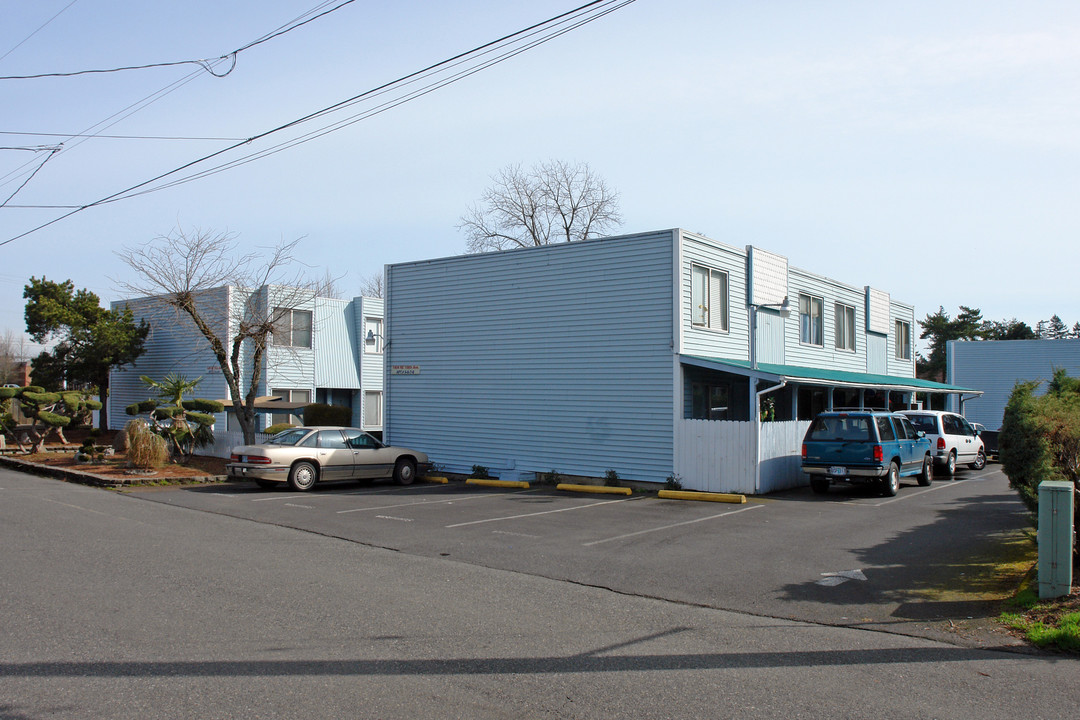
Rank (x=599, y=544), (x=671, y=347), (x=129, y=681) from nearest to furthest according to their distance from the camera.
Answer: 1. (x=129, y=681)
2. (x=599, y=544)
3. (x=671, y=347)

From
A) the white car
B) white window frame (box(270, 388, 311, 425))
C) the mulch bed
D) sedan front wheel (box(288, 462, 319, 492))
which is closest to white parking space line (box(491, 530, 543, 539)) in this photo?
sedan front wheel (box(288, 462, 319, 492))

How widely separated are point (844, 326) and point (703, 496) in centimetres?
1365

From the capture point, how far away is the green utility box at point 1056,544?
7562 mm

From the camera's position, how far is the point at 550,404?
1989 centimetres

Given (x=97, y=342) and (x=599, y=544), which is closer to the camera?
(x=599, y=544)

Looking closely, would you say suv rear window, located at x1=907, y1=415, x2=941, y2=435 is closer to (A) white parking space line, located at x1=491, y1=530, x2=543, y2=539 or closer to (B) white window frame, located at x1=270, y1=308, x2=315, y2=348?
(A) white parking space line, located at x1=491, y1=530, x2=543, y2=539

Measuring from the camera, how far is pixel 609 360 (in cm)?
1895

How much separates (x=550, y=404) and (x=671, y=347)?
3.55m

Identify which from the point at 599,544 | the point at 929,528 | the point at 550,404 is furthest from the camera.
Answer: the point at 550,404

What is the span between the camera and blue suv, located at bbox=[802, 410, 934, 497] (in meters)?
16.8

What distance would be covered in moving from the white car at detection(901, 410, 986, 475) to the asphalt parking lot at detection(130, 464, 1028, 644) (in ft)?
8.72

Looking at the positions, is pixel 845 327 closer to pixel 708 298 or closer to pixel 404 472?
pixel 708 298

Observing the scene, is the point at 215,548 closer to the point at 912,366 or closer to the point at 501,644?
the point at 501,644

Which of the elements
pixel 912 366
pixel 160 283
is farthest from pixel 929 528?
pixel 912 366
